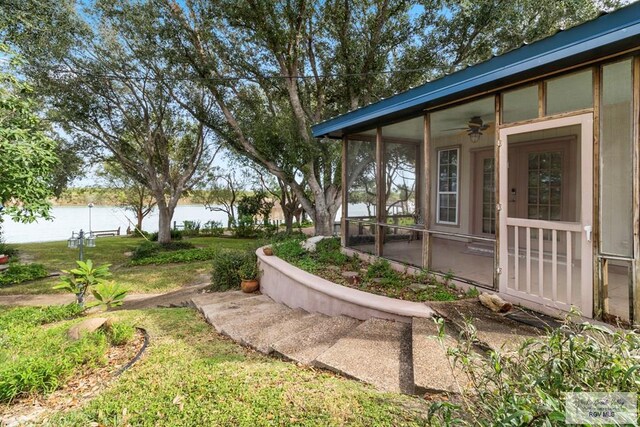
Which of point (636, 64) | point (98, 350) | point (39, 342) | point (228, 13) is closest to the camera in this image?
point (636, 64)

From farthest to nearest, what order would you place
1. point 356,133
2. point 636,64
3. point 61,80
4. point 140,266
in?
point 140,266, point 61,80, point 356,133, point 636,64

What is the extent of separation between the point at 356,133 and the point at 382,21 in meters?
4.70

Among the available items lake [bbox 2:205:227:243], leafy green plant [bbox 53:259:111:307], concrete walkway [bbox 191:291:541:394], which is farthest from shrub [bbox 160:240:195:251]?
concrete walkway [bbox 191:291:541:394]

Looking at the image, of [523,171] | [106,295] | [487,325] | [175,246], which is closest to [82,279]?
[106,295]

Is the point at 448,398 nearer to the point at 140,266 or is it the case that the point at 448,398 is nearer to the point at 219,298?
the point at 219,298

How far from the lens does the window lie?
7211mm

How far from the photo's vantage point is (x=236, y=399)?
2.38m

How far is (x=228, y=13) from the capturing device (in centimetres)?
866

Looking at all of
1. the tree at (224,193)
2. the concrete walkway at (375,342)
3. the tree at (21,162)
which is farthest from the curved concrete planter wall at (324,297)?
the tree at (224,193)

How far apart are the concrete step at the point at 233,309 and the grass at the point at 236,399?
52.2 inches

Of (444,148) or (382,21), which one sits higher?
(382,21)

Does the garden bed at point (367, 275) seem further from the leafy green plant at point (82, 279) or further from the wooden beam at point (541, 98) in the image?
the leafy green plant at point (82, 279)

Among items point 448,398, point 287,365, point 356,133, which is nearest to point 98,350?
point 287,365

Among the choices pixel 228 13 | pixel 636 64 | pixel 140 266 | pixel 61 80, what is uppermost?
pixel 228 13
